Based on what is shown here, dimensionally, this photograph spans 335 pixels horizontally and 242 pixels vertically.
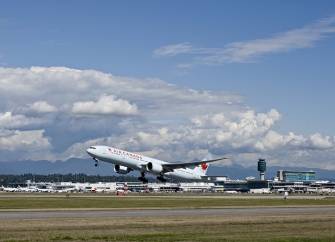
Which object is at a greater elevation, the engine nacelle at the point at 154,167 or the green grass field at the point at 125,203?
the engine nacelle at the point at 154,167

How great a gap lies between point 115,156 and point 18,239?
6575 cm

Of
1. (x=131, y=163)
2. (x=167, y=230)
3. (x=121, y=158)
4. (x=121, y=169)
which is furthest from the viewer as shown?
(x=121, y=169)

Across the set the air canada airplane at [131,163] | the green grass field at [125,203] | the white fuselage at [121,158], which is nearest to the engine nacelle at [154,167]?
the air canada airplane at [131,163]

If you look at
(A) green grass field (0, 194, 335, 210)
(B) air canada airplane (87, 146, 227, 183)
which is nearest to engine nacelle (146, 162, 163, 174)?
(B) air canada airplane (87, 146, 227, 183)

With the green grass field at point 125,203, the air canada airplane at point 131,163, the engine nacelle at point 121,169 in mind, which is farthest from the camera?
the engine nacelle at point 121,169

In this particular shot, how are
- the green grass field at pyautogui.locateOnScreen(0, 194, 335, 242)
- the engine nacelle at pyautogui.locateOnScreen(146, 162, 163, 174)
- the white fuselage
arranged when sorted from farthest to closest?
the engine nacelle at pyautogui.locateOnScreen(146, 162, 163, 174) → the white fuselage → the green grass field at pyautogui.locateOnScreen(0, 194, 335, 242)

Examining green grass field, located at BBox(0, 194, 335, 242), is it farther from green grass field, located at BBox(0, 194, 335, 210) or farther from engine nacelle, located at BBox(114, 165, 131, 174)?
engine nacelle, located at BBox(114, 165, 131, 174)

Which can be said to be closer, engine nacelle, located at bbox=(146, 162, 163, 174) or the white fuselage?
the white fuselage

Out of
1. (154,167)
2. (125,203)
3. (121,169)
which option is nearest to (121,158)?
(121,169)

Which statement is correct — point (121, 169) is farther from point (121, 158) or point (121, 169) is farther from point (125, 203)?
point (125, 203)

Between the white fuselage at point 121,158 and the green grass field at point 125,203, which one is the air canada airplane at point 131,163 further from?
the green grass field at point 125,203

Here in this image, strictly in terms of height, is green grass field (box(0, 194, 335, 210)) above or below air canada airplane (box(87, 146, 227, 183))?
below

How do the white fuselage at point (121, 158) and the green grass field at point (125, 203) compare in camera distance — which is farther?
Answer: the white fuselage at point (121, 158)

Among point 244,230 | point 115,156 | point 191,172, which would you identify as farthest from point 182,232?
point 191,172
